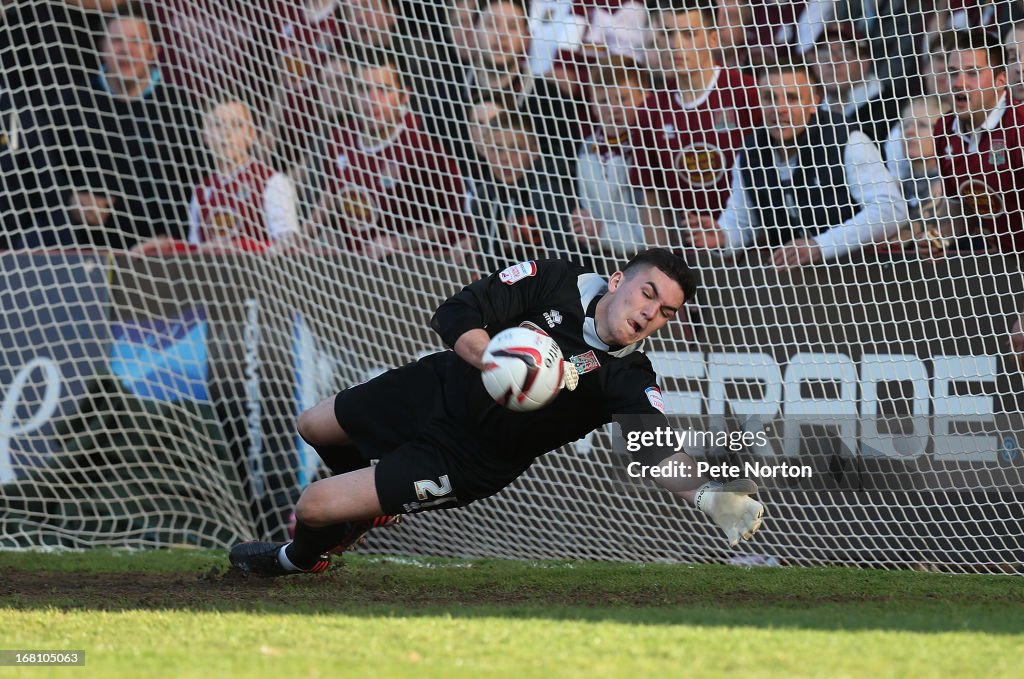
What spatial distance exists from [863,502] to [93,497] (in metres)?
3.65

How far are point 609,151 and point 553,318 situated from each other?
1976mm

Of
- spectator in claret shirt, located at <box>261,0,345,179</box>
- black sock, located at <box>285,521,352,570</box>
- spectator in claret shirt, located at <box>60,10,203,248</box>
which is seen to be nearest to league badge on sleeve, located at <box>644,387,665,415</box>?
black sock, located at <box>285,521,352,570</box>

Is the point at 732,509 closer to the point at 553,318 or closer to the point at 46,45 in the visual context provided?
the point at 553,318

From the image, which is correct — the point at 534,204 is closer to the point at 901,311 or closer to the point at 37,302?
the point at 901,311

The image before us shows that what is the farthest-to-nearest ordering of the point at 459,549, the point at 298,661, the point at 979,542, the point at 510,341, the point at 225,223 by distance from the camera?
the point at 225,223, the point at 459,549, the point at 979,542, the point at 510,341, the point at 298,661

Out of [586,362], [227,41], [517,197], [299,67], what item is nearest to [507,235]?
[517,197]

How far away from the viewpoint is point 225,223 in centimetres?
620

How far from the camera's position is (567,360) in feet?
13.2

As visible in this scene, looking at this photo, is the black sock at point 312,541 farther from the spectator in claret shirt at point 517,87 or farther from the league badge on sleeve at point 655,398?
the spectator in claret shirt at point 517,87

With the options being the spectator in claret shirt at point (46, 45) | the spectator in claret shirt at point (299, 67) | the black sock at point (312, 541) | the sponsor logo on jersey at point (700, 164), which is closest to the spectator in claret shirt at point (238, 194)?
the spectator in claret shirt at point (299, 67)

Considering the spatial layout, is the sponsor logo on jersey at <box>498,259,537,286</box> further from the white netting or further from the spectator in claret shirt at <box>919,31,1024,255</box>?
the spectator in claret shirt at <box>919,31,1024,255</box>

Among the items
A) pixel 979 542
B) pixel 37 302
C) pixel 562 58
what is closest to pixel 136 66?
pixel 37 302

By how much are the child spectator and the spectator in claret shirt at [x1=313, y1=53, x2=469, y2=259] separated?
62cm

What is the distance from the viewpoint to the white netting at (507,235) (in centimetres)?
531
